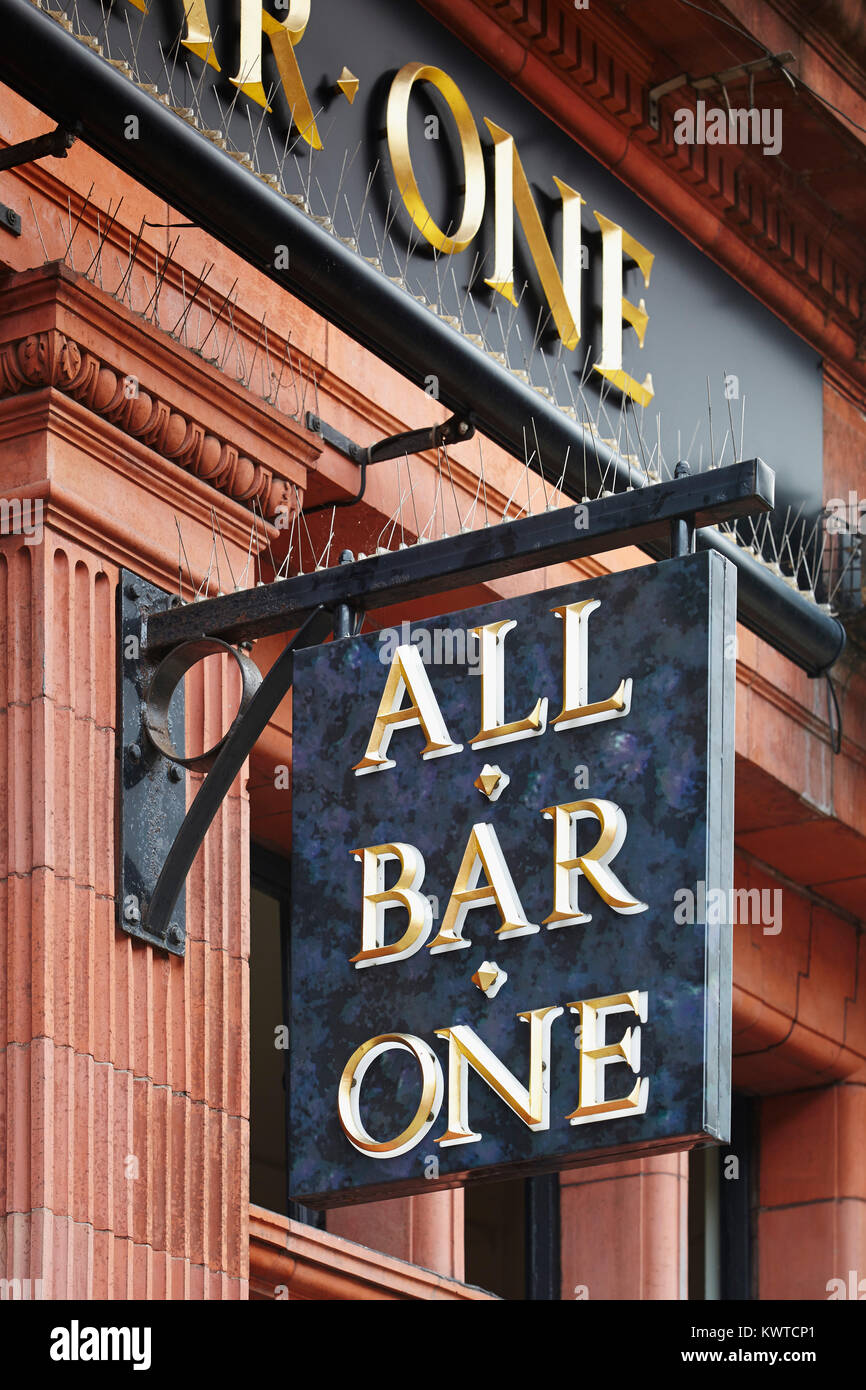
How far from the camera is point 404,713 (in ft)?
29.3

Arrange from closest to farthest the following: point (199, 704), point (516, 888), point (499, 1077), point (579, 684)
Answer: point (499, 1077) < point (516, 888) < point (579, 684) < point (199, 704)

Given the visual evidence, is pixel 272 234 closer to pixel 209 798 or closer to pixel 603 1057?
pixel 209 798

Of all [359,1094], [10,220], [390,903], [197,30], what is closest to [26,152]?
[10,220]

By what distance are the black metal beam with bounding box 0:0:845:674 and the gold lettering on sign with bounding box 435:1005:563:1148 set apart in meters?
3.09

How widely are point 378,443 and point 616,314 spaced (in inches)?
95.7

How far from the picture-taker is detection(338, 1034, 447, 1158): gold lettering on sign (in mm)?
8391

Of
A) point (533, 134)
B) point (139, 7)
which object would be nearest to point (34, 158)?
point (139, 7)

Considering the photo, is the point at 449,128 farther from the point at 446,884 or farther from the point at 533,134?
the point at 446,884

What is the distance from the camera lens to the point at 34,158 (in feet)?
31.7

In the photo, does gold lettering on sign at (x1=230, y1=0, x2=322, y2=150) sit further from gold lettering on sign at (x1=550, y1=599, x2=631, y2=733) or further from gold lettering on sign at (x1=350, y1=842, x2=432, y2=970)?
gold lettering on sign at (x1=350, y1=842, x2=432, y2=970)

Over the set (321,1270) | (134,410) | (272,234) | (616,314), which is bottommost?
(321,1270)

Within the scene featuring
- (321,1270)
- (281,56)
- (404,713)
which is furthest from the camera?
(321,1270)

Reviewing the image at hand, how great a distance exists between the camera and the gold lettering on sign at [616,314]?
13.8m

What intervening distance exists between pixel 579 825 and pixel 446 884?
0.45m
